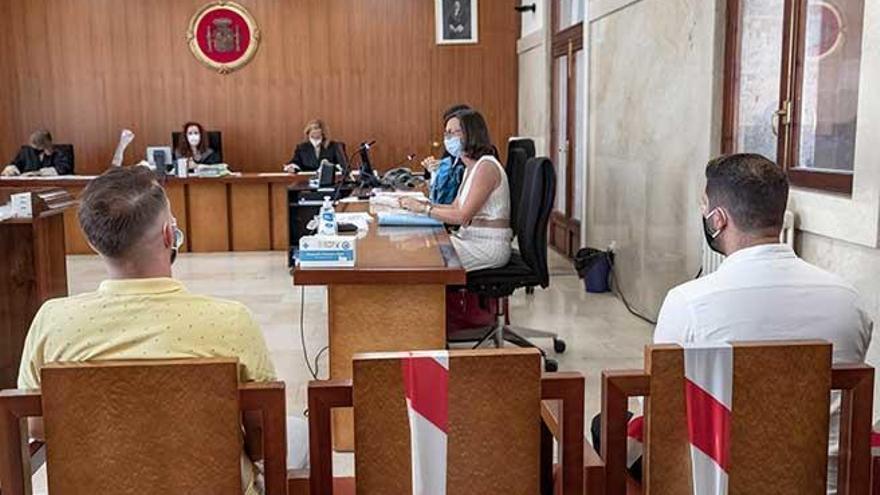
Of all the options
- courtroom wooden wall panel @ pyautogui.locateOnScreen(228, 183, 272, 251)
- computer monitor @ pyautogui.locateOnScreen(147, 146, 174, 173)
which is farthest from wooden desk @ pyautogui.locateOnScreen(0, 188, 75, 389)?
courtroom wooden wall panel @ pyautogui.locateOnScreen(228, 183, 272, 251)

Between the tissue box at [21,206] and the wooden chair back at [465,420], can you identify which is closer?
the wooden chair back at [465,420]

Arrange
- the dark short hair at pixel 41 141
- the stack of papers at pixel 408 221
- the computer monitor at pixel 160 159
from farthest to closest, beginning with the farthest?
the dark short hair at pixel 41 141
the computer monitor at pixel 160 159
the stack of papers at pixel 408 221

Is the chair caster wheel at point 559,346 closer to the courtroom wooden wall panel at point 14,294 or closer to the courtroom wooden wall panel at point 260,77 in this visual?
the courtroom wooden wall panel at point 14,294

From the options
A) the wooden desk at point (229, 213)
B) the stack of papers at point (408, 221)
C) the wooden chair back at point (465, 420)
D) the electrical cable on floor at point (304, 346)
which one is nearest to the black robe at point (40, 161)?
the wooden desk at point (229, 213)

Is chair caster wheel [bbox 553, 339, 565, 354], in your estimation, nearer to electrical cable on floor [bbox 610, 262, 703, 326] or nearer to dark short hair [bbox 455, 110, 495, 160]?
electrical cable on floor [bbox 610, 262, 703, 326]

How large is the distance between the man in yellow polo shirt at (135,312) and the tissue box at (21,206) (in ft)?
6.90

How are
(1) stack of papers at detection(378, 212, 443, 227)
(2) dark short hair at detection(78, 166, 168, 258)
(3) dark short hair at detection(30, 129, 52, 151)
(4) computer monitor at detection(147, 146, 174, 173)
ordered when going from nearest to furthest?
(2) dark short hair at detection(78, 166, 168, 258)
(1) stack of papers at detection(378, 212, 443, 227)
(4) computer monitor at detection(147, 146, 174, 173)
(3) dark short hair at detection(30, 129, 52, 151)

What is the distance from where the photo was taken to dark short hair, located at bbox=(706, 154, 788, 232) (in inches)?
72.6

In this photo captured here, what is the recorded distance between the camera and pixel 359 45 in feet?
32.8

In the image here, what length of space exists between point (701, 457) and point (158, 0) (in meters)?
9.61

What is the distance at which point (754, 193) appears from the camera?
1849 millimetres

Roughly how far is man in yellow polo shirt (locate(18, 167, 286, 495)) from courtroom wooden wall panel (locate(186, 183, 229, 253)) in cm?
670

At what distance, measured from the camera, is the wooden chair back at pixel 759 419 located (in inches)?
53.6

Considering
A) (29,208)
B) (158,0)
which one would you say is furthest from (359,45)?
(29,208)
